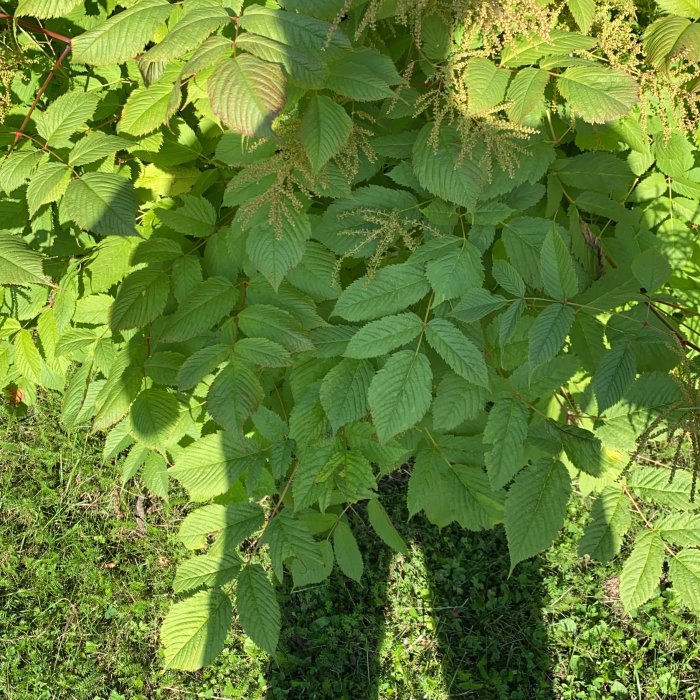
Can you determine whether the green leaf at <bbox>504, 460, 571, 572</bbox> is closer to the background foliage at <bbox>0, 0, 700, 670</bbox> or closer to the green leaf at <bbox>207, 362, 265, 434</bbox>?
the background foliage at <bbox>0, 0, 700, 670</bbox>

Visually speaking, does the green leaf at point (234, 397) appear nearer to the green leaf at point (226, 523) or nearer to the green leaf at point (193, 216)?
the green leaf at point (226, 523)

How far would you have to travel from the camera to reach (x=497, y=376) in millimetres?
1746

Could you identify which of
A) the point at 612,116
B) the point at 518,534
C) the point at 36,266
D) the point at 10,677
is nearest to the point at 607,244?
the point at 612,116

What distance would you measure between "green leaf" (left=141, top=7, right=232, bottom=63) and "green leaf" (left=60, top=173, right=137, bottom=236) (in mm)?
454

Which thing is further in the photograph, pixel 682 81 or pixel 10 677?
pixel 10 677

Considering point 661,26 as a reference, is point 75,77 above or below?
above

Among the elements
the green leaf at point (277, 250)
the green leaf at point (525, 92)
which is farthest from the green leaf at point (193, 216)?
the green leaf at point (525, 92)

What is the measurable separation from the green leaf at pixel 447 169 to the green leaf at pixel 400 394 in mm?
379

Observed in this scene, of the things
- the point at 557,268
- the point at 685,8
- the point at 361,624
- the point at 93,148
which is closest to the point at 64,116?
the point at 93,148

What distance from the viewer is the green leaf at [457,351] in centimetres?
144

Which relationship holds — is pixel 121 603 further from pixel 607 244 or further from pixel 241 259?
pixel 607 244

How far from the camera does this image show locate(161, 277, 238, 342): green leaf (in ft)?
5.55

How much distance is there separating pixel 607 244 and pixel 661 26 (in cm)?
56

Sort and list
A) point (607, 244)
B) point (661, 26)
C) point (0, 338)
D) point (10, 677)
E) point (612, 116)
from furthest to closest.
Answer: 1. point (10, 677)
2. point (0, 338)
3. point (607, 244)
4. point (661, 26)
5. point (612, 116)
